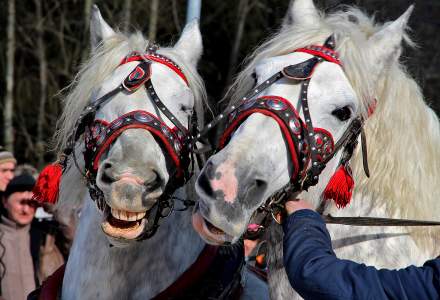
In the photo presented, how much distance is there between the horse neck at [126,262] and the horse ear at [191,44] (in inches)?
32.7

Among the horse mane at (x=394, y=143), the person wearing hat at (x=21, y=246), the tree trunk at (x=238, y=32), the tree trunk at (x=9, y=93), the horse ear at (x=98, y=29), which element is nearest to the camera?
the horse mane at (x=394, y=143)

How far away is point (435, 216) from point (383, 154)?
0.34 m

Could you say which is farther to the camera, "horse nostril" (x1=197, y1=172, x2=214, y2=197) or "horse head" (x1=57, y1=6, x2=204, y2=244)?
"horse head" (x1=57, y1=6, x2=204, y2=244)

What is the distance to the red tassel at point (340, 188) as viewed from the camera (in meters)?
3.02

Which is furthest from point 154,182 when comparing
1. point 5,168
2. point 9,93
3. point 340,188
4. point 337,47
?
point 9,93

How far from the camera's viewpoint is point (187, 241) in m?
3.65

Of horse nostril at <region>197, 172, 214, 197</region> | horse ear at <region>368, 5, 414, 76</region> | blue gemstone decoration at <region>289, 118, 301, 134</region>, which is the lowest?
horse nostril at <region>197, 172, 214, 197</region>

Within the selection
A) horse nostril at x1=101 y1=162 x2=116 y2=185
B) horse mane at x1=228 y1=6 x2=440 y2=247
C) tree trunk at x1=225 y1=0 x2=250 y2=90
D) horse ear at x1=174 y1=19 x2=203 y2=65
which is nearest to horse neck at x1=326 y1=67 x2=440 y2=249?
horse mane at x1=228 y1=6 x2=440 y2=247

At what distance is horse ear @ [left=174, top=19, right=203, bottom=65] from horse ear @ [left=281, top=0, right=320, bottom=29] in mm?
641

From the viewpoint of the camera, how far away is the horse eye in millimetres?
2975

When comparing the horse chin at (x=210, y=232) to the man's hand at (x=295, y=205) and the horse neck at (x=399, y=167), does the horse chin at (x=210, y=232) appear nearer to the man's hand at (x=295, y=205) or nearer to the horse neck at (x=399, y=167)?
the man's hand at (x=295, y=205)

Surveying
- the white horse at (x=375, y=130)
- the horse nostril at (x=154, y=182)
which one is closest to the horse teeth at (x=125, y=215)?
the horse nostril at (x=154, y=182)

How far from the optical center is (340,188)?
3020 mm

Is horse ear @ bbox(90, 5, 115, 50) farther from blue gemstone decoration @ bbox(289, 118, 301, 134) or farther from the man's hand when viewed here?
the man's hand
